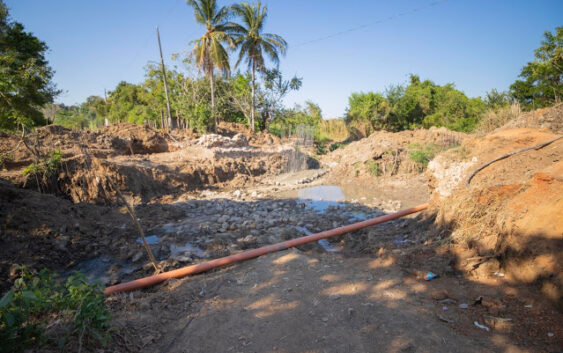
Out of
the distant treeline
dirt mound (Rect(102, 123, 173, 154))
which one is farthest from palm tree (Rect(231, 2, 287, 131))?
dirt mound (Rect(102, 123, 173, 154))

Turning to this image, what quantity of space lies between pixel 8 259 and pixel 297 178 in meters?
10.2

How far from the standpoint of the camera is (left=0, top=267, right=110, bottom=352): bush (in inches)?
57.5

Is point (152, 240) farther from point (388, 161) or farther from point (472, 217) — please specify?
point (388, 161)

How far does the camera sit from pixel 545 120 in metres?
5.95

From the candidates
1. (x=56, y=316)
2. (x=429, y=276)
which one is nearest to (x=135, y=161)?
(x=56, y=316)

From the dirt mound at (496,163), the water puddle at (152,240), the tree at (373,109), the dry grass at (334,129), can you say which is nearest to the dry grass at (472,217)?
the dirt mound at (496,163)

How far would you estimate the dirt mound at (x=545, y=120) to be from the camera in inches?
217

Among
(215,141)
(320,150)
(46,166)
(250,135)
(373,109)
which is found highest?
(373,109)

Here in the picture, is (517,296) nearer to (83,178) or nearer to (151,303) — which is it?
(151,303)

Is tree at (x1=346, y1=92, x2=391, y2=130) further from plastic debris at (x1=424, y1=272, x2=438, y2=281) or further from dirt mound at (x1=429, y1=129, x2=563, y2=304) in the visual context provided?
plastic debris at (x1=424, y1=272, x2=438, y2=281)

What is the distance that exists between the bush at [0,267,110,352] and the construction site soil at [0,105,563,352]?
11.3 inches

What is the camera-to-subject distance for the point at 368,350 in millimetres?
2014

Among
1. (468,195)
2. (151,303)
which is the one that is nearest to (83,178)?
(151,303)

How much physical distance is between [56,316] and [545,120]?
8758 mm
